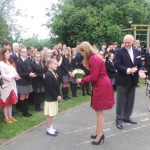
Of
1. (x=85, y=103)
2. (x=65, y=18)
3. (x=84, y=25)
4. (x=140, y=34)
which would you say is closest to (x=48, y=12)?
(x=65, y=18)

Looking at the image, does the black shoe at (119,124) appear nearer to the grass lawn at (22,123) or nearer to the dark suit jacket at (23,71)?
the grass lawn at (22,123)

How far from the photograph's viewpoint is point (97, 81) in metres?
5.28

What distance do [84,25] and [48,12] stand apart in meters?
3.68

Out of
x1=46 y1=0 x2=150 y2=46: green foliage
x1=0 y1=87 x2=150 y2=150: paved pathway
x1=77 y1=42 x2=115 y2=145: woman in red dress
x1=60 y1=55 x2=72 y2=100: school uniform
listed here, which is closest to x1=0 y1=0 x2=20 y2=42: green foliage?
x1=46 y1=0 x2=150 y2=46: green foliage

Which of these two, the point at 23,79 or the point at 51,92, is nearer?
the point at 51,92

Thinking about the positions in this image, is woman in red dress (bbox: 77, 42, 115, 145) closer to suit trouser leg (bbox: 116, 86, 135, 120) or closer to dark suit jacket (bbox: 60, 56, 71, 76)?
suit trouser leg (bbox: 116, 86, 135, 120)

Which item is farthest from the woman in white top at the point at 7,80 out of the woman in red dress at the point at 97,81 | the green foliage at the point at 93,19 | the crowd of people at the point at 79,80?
the green foliage at the point at 93,19

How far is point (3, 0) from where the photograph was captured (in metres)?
23.6

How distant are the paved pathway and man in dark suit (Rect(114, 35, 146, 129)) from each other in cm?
49

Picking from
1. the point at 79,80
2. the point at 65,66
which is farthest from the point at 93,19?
the point at 79,80

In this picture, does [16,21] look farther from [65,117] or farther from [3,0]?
[65,117]

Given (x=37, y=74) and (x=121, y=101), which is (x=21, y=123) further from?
(x=121, y=101)

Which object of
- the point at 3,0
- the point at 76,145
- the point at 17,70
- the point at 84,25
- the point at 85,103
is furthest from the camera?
the point at 3,0

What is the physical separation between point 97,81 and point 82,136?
4.68 ft
